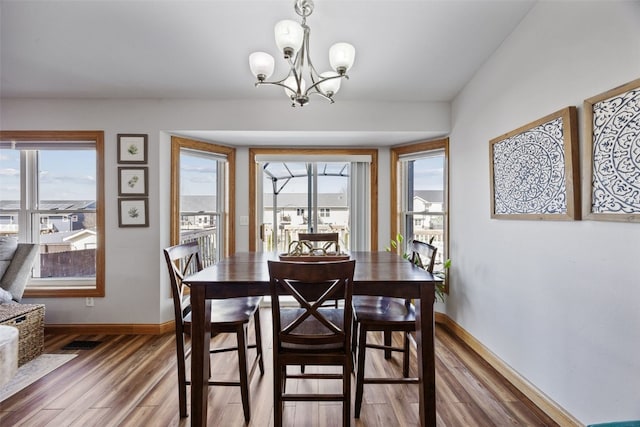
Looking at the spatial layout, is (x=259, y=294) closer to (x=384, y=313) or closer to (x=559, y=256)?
(x=384, y=313)

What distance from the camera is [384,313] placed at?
1854 millimetres

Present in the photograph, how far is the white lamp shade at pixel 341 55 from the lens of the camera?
158 centimetres

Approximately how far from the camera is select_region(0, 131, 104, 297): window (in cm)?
294

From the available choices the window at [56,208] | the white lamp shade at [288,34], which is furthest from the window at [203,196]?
the white lamp shade at [288,34]

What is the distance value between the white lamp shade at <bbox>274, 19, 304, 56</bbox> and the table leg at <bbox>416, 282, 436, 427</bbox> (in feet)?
4.74

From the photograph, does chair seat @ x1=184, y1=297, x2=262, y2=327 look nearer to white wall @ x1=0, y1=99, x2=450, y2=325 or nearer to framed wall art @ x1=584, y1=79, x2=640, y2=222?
white wall @ x1=0, y1=99, x2=450, y2=325

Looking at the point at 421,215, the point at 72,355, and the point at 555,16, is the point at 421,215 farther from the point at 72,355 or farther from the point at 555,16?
the point at 72,355

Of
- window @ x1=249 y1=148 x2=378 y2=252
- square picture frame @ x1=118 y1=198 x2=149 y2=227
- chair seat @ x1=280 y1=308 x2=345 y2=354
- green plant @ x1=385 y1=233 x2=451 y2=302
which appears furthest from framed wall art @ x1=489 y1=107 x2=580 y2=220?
square picture frame @ x1=118 y1=198 x2=149 y2=227

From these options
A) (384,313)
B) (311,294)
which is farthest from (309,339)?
(384,313)

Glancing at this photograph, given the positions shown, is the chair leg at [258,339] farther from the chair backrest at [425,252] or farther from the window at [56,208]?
the window at [56,208]

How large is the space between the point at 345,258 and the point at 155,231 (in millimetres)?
2060

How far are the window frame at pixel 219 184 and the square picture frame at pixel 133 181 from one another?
0.25m

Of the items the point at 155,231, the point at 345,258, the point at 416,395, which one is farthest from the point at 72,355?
the point at 416,395

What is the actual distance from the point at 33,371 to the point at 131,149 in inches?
79.1
